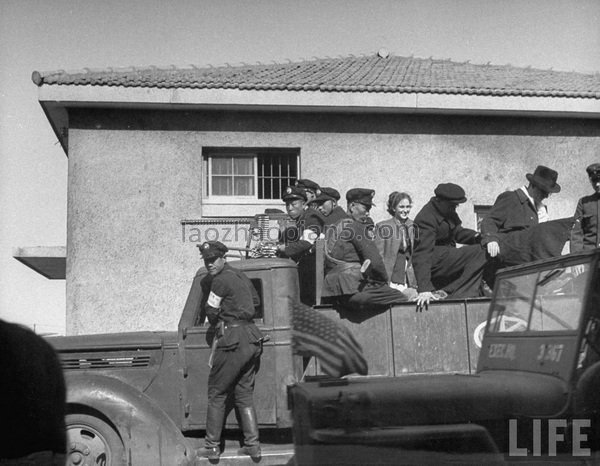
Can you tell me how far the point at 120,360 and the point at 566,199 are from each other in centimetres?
877

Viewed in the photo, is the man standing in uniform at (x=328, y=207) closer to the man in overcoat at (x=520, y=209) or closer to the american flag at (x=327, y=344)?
the man in overcoat at (x=520, y=209)

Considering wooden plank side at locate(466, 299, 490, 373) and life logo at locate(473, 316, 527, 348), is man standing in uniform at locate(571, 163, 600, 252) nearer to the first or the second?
wooden plank side at locate(466, 299, 490, 373)

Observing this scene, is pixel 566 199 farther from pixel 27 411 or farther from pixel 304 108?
pixel 27 411

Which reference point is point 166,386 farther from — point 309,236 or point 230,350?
point 309,236

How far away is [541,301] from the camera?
13.0 ft

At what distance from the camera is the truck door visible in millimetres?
6207

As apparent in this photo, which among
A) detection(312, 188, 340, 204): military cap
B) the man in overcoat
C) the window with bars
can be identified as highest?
the window with bars

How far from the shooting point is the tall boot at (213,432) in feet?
19.7

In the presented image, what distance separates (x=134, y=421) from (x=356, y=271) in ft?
6.96

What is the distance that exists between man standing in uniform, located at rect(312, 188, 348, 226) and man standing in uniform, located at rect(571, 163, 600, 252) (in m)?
2.18

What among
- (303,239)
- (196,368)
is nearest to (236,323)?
(196,368)

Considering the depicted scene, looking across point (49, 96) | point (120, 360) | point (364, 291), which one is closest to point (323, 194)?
point (364, 291)

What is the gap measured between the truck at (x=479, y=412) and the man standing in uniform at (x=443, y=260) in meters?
2.60

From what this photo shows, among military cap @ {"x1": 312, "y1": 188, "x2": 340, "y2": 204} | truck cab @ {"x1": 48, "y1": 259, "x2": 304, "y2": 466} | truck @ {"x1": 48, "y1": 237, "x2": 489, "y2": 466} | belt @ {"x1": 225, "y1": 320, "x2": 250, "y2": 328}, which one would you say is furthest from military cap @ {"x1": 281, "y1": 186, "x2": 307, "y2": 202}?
belt @ {"x1": 225, "y1": 320, "x2": 250, "y2": 328}
